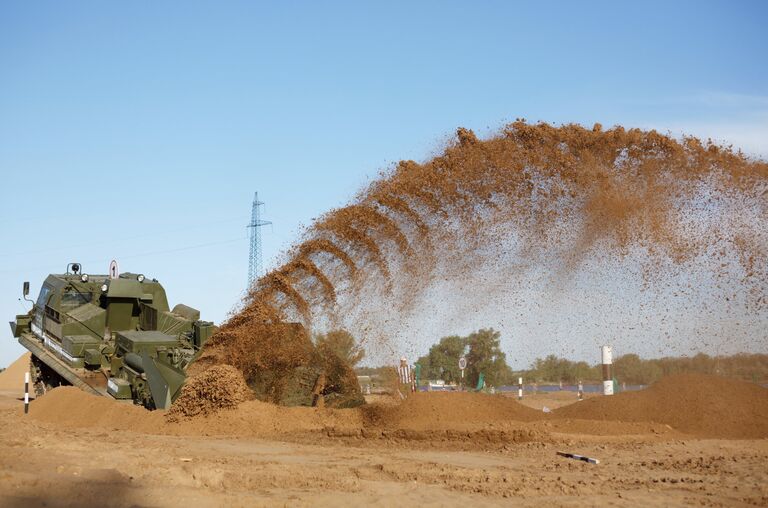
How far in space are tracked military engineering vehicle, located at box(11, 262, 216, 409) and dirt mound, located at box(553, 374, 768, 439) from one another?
7832mm

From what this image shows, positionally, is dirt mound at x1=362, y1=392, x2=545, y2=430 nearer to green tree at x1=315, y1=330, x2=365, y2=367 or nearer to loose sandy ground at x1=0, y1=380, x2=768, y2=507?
loose sandy ground at x1=0, y1=380, x2=768, y2=507

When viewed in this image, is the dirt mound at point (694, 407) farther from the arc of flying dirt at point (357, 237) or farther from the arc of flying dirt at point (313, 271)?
the arc of flying dirt at point (313, 271)

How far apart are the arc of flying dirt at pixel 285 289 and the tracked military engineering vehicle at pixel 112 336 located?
235 cm

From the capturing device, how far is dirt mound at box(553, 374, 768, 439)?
1205 centimetres

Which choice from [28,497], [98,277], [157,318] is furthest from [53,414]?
[28,497]

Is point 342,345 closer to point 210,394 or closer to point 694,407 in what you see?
point 210,394

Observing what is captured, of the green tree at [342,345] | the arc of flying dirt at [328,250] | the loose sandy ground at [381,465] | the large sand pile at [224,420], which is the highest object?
the arc of flying dirt at [328,250]

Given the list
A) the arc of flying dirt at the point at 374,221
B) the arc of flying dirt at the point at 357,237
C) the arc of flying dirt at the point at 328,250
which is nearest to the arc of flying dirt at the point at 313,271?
the arc of flying dirt at the point at 328,250

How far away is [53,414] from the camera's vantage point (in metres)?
16.1

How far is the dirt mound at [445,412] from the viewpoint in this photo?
539 inches

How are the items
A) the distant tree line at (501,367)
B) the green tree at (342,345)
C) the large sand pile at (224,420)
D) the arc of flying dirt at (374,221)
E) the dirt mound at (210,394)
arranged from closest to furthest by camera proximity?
the large sand pile at (224,420) < the dirt mound at (210,394) < the arc of flying dirt at (374,221) < the green tree at (342,345) < the distant tree line at (501,367)

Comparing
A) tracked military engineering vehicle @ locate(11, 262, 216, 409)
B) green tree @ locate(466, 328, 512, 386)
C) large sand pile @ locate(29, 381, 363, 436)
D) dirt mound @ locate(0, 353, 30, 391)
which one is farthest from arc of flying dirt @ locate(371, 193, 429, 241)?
dirt mound @ locate(0, 353, 30, 391)

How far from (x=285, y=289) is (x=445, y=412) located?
3948 mm

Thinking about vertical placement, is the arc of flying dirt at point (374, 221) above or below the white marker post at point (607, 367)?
above
